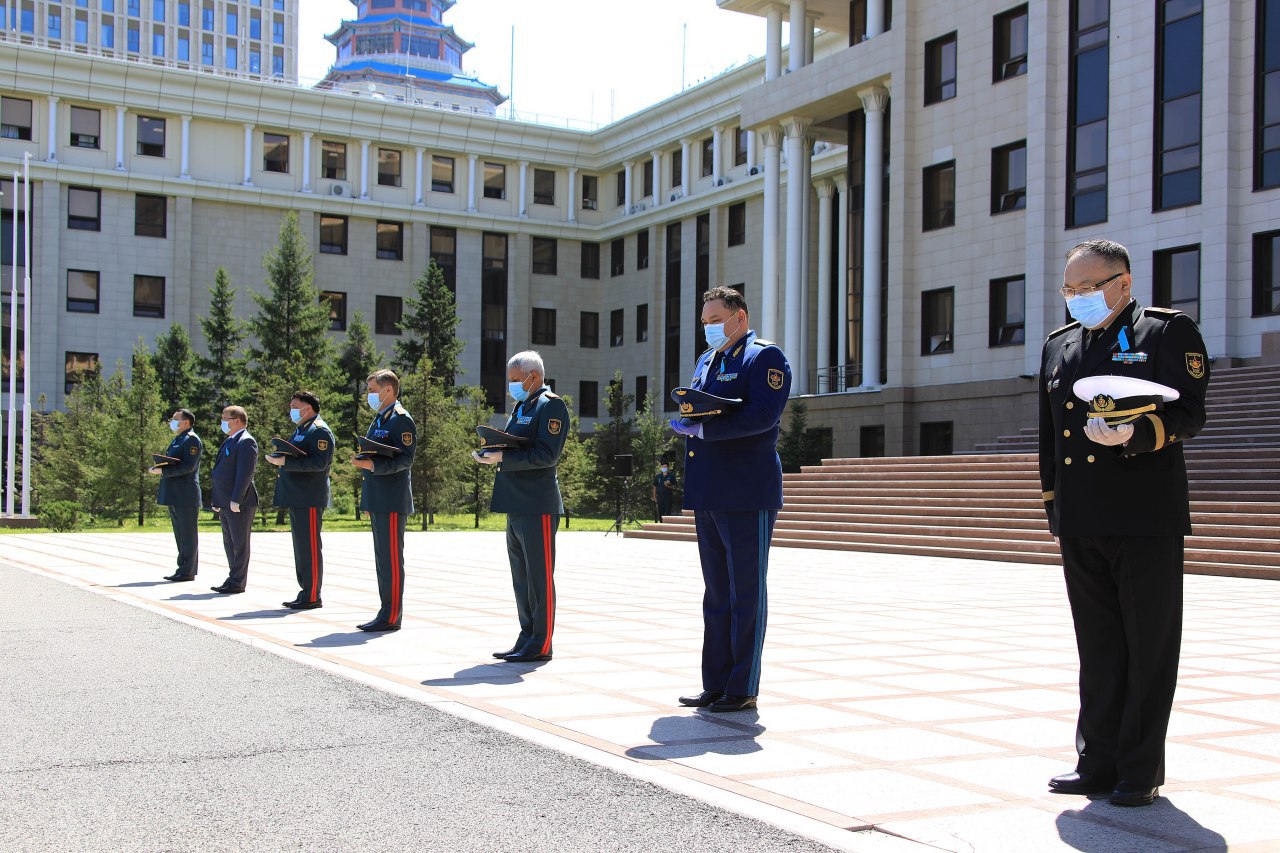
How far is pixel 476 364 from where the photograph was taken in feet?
220

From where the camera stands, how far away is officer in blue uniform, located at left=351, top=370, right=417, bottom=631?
11273 mm

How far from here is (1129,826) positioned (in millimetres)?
5074

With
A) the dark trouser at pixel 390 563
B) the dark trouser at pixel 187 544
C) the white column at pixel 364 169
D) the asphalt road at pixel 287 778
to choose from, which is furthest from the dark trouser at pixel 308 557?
the white column at pixel 364 169

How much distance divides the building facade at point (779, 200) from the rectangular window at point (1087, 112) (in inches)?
2.7

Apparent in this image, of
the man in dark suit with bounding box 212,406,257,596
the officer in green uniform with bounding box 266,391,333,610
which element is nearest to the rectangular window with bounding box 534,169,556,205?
the man in dark suit with bounding box 212,406,257,596

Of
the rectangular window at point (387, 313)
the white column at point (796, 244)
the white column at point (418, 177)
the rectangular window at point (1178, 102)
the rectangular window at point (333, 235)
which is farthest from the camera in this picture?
the rectangular window at point (387, 313)

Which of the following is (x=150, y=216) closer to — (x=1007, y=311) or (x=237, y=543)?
(x=1007, y=311)

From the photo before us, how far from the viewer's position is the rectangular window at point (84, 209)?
58156 mm

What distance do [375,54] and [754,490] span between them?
163897 mm

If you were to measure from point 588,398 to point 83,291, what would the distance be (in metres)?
24.8

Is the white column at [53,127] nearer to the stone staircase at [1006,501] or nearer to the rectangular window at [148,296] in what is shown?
the rectangular window at [148,296]

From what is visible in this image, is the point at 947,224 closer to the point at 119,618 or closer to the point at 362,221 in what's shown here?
the point at 119,618

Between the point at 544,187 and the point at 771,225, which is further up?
the point at 544,187

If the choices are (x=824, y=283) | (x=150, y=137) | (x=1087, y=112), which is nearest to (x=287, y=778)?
(x=1087, y=112)
